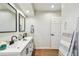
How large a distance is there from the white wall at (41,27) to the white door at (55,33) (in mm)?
210

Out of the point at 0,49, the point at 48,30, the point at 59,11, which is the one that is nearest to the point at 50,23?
the point at 48,30

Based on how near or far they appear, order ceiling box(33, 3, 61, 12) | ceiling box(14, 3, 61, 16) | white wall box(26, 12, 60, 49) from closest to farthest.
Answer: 1. ceiling box(14, 3, 61, 16)
2. ceiling box(33, 3, 61, 12)
3. white wall box(26, 12, 60, 49)

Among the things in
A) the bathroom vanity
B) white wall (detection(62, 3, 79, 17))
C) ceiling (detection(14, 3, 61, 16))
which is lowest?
the bathroom vanity

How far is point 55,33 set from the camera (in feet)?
19.4

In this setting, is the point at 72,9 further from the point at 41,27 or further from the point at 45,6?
the point at 41,27

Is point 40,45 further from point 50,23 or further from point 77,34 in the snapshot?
point 77,34

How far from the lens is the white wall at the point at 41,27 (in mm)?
5833

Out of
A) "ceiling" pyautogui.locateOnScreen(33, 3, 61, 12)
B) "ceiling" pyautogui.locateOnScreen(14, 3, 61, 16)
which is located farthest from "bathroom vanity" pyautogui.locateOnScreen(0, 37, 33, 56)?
"ceiling" pyautogui.locateOnScreen(33, 3, 61, 12)

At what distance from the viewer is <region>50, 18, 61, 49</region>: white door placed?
585 cm

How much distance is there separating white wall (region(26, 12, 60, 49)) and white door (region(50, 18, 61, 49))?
0.69 ft

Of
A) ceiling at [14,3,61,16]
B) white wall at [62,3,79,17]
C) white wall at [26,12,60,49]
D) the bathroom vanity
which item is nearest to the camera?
the bathroom vanity

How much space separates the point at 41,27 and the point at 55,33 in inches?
31.5

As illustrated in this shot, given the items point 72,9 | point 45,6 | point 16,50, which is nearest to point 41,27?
point 45,6

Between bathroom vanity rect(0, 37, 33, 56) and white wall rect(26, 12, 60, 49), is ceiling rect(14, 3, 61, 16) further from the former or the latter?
bathroom vanity rect(0, 37, 33, 56)
